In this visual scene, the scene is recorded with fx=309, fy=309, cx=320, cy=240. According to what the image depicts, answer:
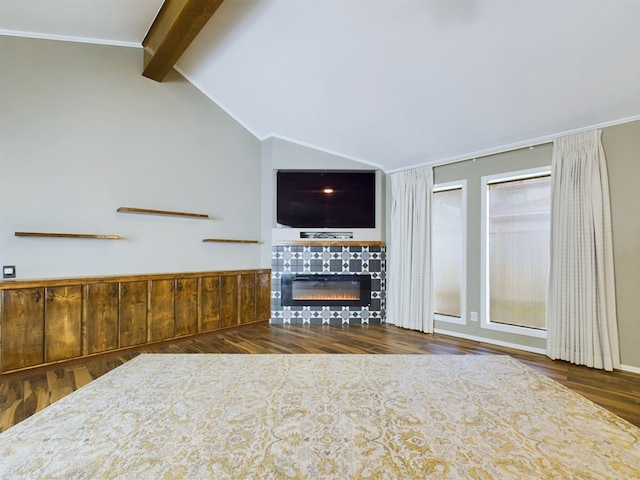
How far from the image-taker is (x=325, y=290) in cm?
486

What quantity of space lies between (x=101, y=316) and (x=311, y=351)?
2.22m

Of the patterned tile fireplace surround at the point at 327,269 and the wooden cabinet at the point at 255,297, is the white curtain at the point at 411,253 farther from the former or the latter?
the wooden cabinet at the point at 255,297

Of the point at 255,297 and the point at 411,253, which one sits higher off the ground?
the point at 411,253

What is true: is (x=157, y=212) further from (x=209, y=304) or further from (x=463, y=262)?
(x=463, y=262)

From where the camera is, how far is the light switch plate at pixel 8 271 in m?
2.79

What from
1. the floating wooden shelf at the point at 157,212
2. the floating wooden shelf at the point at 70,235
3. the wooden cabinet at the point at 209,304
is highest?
the floating wooden shelf at the point at 157,212

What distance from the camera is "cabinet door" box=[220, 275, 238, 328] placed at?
4309 millimetres

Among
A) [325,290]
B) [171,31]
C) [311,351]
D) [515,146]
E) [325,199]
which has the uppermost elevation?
[171,31]

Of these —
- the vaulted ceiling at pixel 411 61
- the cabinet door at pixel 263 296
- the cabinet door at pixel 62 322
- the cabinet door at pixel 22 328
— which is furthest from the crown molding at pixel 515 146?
the cabinet door at pixel 22 328

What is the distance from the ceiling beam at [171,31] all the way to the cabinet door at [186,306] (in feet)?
8.15

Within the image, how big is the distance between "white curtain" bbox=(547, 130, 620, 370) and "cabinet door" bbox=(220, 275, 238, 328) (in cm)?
384

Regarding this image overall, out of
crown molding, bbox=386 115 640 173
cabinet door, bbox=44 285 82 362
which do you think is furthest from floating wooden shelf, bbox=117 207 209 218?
crown molding, bbox=386 115 640 173

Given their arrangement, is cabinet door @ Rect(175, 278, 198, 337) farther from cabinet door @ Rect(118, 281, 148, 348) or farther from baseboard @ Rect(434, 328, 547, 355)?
baseboard @ Rect(434, 328, 547, 355)

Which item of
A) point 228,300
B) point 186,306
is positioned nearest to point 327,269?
point 228,300
